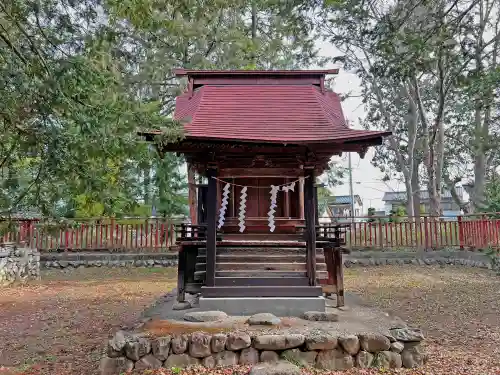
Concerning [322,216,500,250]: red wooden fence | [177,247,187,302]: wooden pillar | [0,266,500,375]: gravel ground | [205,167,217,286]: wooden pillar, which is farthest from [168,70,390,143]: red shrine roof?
[322,216,500,250]: red wooden fence

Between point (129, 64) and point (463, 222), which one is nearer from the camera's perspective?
point (129, 64)

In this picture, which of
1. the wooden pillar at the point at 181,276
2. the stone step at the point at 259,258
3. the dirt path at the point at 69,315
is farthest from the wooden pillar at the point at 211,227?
the dirt path at the point at 69,315

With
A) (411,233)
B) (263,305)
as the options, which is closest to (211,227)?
(263,305)

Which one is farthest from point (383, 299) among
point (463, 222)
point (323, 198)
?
point (323, 198)

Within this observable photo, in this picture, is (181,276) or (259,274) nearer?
(259,274)

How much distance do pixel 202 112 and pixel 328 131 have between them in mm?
2234

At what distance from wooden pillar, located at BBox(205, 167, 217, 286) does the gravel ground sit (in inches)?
59.0

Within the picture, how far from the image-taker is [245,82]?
8.48 meters

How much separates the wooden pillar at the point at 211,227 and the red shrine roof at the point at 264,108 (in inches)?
33.8

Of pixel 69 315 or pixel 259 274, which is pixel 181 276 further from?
pixel 69 315

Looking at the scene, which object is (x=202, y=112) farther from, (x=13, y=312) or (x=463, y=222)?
(x=463, y=222)

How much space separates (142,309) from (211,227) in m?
3.35

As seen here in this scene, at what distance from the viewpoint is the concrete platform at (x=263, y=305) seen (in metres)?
6.64

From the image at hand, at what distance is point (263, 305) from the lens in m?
6.68
